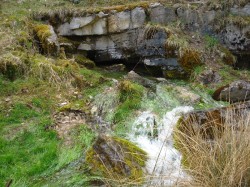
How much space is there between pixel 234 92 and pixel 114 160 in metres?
3.59

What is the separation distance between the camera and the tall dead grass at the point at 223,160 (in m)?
2.49

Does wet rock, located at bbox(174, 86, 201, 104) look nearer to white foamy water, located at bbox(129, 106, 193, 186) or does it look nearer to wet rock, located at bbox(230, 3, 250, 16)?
white foamy water, located at bbox(129, 106, 193, 186)

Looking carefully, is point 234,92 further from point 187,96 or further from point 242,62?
point 242,62

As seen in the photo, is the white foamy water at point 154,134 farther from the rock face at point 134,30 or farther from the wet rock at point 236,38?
the wet rock at point 236,38

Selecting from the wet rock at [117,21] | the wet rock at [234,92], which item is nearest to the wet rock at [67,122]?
the wet rock at [234,92]

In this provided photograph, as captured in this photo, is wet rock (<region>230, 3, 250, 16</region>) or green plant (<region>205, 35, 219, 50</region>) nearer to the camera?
green plant (<region>205, 35, 219, 50</region>)

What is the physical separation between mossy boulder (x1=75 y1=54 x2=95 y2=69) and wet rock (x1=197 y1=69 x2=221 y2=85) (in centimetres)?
271

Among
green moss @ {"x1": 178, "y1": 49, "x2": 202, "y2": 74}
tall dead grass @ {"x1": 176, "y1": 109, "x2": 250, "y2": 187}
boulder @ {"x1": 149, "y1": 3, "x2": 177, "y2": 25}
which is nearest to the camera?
tall dead grass @ {"x1": 176, "y1": 109, "x2": 250, "y2": 187}

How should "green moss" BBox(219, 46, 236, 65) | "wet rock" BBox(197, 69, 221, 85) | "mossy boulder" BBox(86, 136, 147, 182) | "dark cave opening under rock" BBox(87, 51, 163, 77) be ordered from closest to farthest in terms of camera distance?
"mossy boulder" BBox(86, 136, 147, 182) < "wet rock" BBox(197, 69, 221, 85) < "green moss" BBox(219, 46, 236, 65) < "dark cave opening under rock" BBox(87, 51, 163, 77)

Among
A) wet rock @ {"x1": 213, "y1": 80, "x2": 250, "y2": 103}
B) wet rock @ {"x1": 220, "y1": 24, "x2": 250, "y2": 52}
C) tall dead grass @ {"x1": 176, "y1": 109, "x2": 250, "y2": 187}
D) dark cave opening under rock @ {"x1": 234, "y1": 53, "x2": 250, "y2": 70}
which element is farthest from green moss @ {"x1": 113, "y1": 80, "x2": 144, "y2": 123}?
dark cave opening under rock @ {"x1": 234, "y1": 53, "x2": 250, "y2": 70}

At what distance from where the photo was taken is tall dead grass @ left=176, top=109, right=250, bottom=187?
2.49 meters

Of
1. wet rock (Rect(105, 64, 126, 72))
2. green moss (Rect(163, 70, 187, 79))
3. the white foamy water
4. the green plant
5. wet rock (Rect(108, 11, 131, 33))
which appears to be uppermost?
wet rock (Rect(108, 11, 131, 33))

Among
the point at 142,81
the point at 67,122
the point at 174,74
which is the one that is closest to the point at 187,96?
the point at 142,81

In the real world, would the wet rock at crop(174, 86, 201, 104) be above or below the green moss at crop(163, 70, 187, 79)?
below
